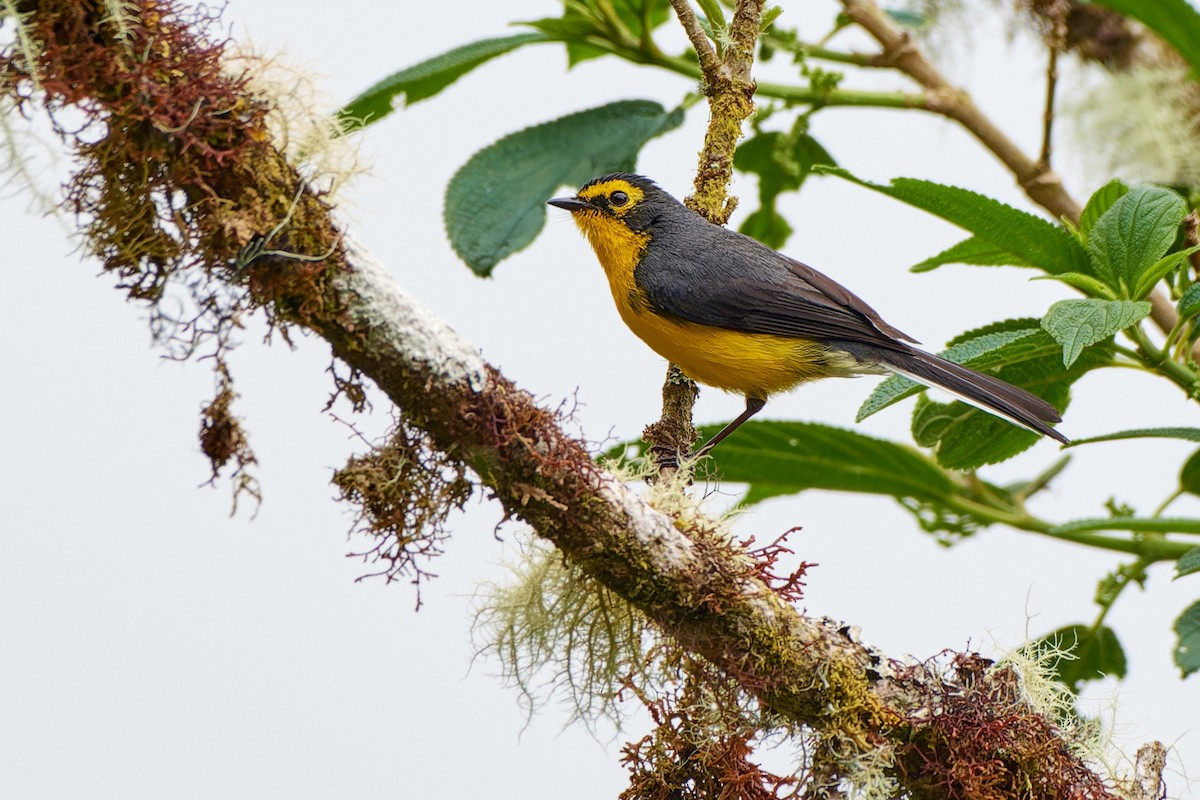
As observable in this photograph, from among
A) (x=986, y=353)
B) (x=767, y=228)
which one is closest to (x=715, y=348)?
(x=767, y=228)

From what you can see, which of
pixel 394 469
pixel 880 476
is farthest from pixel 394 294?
pixel 880 476

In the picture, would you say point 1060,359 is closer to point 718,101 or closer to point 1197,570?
point 1197,570

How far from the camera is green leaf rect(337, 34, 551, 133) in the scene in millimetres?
3510

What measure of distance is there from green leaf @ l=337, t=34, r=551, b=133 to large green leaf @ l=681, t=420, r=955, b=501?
1.16 m

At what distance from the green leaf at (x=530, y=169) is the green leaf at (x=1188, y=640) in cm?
182

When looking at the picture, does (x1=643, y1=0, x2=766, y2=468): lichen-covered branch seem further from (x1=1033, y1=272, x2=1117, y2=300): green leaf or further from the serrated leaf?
(x1=1033, y1=272, x2=1117, y2=300): green leaf

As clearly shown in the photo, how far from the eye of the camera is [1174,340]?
284 cm

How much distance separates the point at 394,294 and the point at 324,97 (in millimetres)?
346

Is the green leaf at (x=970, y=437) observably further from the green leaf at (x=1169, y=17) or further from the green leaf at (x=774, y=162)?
the green leaf at (x=1169, y=17)

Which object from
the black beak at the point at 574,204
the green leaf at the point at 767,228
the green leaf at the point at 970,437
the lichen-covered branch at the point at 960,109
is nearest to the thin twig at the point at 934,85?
Answer: the lichen-covered branch at the point at 960,109

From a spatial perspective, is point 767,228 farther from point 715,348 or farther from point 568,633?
point 568,633

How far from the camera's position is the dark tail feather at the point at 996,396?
299 centimetres

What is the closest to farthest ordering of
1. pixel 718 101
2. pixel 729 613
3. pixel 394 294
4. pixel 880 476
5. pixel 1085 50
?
pixel 394 294, pixel 729 613, pixel 718 101, pixel 880 476, pixel 1085 50

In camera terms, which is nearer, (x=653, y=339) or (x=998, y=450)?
(x=998, y=450)
